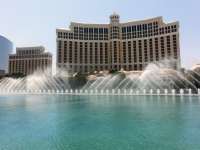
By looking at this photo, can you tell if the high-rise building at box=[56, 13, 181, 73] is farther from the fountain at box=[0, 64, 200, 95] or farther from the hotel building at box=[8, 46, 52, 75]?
the fountain at box=[0, 64, 200, 95]

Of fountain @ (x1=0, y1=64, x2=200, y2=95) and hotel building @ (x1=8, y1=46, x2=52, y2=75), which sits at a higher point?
hotel building @ (x1=8, y1=46, x2=52, y2=75)

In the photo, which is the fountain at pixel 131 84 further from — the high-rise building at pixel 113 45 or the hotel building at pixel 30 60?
the hotel building at pixel 30 60

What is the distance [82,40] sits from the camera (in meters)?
104

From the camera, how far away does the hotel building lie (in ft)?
404

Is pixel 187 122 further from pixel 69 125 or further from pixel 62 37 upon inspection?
pixel 62 37

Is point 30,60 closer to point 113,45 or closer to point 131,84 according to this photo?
point 113,45

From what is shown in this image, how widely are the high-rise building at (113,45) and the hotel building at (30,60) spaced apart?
29.3 m

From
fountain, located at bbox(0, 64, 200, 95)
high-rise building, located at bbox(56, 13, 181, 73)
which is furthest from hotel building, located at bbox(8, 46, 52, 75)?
fountain, located at bbox(0, 64, 200, 95)

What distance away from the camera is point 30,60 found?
408 feet

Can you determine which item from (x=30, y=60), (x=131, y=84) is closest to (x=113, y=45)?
(x=131, y=84)

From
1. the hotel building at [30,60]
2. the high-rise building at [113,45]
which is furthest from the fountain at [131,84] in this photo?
the hotel building at [30,60]

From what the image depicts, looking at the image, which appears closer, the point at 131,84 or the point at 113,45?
the point at 131,84

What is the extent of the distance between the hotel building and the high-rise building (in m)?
29.3

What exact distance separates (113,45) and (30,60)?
2522 inches
